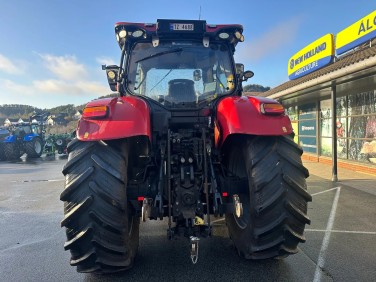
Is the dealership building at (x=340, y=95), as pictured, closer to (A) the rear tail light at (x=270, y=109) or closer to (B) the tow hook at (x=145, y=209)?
(A) the rear tail light at (x=270, y=109)

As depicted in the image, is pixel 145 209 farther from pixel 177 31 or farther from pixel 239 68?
pixel 239 68

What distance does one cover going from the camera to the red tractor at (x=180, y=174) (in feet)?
9.37

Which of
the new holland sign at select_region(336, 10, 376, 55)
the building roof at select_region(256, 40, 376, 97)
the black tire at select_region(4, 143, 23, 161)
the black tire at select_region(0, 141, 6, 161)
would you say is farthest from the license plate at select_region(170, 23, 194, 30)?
the black tire at select_region(0, 141, 6, 161)

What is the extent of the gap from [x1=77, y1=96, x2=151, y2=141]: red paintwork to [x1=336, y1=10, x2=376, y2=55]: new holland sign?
9.76 meters

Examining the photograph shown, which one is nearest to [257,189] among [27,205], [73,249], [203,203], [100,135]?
[203,203]

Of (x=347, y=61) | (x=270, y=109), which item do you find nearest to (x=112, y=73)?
(x=270, y=109)

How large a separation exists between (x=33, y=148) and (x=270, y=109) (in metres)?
19.3

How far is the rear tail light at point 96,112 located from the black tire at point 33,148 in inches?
723

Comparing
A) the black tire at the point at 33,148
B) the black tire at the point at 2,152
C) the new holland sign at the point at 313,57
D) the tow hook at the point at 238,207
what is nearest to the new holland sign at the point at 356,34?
the new holland sign at the point at 313,57

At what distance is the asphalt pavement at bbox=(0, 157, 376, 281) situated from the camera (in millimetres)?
3268

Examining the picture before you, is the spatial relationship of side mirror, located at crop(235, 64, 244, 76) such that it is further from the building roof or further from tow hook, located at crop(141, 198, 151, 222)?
the building roof

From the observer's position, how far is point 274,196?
2.93 metres

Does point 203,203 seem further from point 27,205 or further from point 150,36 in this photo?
point 27,205

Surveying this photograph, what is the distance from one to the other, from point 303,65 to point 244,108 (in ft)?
39.5
